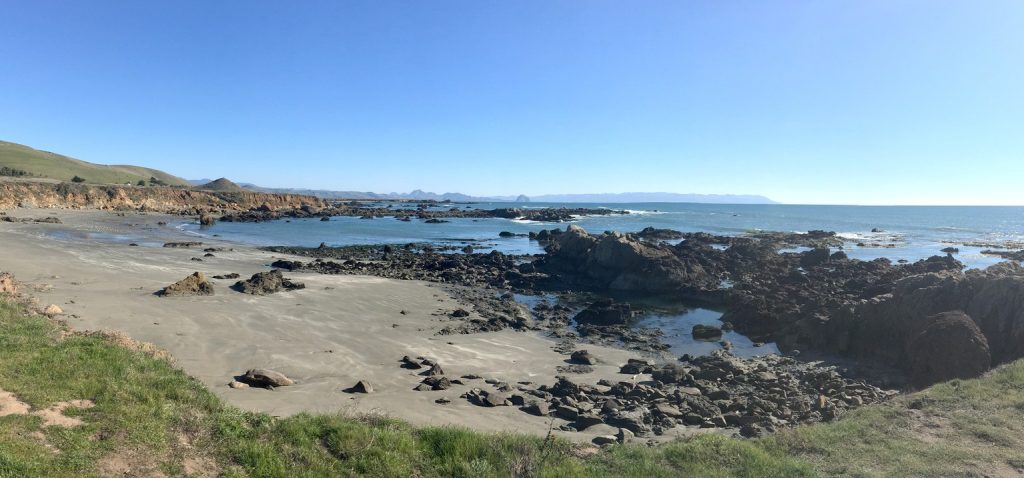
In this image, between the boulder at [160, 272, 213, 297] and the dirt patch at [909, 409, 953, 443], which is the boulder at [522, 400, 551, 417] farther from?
the boulder at [160, 272, 213, 297]

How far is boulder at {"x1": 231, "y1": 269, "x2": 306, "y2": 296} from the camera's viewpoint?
24.9 meters

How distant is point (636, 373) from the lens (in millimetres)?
16812

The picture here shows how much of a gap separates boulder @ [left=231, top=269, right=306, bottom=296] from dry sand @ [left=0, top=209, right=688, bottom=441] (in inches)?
29.4

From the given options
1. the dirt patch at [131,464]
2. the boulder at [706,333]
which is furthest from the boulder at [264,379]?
the boulder at [706,333]

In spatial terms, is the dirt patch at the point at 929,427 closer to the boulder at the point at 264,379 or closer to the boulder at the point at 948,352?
the boulder at the point at 948,352

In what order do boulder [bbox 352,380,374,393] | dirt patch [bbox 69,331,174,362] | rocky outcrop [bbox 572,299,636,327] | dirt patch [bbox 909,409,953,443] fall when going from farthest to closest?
rocky outcrop [bbox 572,299,636,327] < boulder [bbox 352,380,374,393] < dirt patch [bbox 69,331,174,362] < dirt patch [bbox 909,409,953,443]

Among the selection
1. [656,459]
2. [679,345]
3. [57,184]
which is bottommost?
[679,345]

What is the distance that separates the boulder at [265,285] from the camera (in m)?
24.9

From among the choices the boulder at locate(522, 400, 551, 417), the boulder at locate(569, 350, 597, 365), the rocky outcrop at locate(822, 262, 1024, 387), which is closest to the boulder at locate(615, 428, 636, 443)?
the boulder at locate(522, 400, 551, 417)

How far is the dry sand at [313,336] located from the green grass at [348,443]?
2437mm

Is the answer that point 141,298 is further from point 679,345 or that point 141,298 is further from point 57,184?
point 57,184

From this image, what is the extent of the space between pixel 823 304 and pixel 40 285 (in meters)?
35.1

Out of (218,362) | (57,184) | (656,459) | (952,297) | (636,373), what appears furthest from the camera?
(57,184)

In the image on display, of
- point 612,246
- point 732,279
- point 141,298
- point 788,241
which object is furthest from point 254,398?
point 788,241
